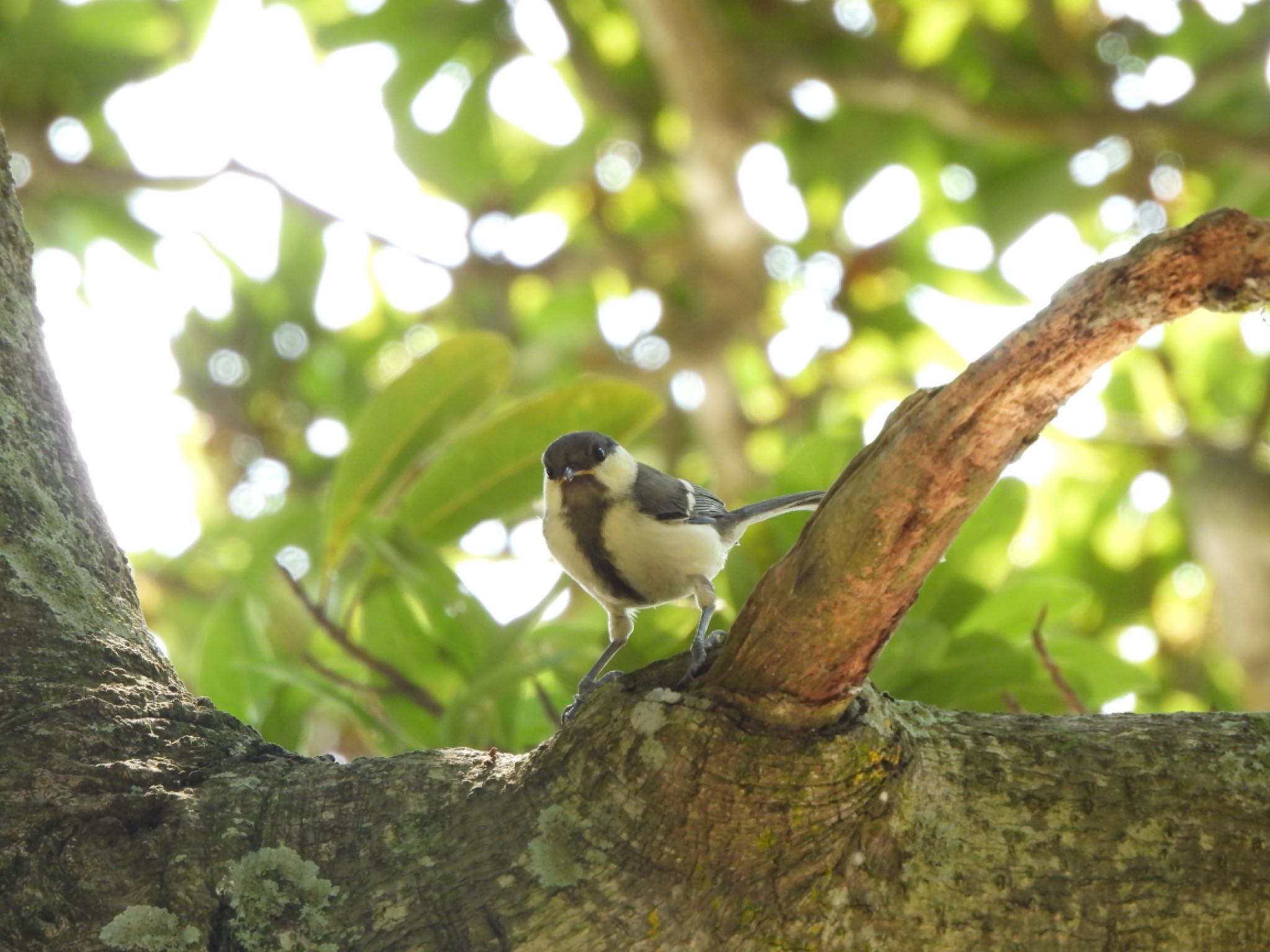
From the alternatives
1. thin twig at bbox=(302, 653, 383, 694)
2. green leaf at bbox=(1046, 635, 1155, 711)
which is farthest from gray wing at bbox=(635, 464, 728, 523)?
green leaf at bbox=(1046, 635, 1155, 711)

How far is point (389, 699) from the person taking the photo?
266cm

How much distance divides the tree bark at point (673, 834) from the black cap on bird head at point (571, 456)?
115 centimetres

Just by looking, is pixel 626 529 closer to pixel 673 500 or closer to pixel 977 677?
pixel 673 500

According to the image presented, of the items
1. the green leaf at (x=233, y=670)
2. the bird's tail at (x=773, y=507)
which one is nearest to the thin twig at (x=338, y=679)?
the green leaf at (x=233, y=670)

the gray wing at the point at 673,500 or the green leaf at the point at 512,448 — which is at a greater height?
the green leaf at the point at 512,448

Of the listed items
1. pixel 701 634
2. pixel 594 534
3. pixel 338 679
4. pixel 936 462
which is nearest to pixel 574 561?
pixel 594 534

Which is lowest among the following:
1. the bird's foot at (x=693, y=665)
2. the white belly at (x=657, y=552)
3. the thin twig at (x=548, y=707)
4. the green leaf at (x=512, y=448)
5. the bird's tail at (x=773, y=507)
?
the bird's foot at (x=693, y=665)

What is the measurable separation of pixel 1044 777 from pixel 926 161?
439 cm

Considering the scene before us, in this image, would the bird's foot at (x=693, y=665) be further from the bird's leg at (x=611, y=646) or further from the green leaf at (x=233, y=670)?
the green leaf at (x=233, y=670)

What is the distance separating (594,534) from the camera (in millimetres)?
2545

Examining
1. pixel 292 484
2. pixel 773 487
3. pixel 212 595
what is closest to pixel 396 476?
pixel 773 487

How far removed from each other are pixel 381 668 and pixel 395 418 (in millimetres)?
596

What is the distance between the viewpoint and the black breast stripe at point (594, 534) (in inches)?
99.3

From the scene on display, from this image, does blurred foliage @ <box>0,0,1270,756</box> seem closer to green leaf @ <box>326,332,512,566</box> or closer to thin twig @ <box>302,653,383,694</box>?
green leaf @ <box>326,332,512,566</box>
